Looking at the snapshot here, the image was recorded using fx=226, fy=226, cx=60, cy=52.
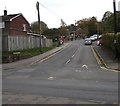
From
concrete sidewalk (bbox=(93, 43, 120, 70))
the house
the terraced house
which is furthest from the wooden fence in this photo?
concrete sidewalk (bbox=(93, 43, 120, 70))

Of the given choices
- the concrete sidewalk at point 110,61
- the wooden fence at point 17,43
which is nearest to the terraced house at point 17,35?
the wooden fence at point 17,43

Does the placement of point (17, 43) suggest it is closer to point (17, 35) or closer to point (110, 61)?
point (17, 35)

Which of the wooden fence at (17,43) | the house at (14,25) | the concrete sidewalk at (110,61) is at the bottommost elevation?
the concrete sidewalk at (110,61)

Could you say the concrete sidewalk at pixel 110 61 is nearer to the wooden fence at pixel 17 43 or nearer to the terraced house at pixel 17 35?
the wooden fence at pixel 17 43

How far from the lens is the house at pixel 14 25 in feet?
147

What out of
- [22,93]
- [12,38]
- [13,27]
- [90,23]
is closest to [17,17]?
[13,27]

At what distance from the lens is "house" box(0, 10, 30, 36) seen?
4493cm

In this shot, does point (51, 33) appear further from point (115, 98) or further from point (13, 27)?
point (115, 98)

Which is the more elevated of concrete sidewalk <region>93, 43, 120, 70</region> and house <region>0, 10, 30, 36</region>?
house <region>0, 10, 30, 36</region>

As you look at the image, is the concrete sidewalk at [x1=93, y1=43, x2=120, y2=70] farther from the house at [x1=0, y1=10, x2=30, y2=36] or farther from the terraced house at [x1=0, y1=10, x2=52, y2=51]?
the house at [x1=0, y1=10, x2=30, y2=36]

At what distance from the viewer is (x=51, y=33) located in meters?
88.1

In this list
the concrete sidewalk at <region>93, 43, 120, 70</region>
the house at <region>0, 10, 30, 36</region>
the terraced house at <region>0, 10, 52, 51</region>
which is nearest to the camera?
the concrete sidewalk at <region>93, 43, 120, 70</region>

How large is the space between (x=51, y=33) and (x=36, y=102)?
8038 centimetres

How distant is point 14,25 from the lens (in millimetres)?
46844
